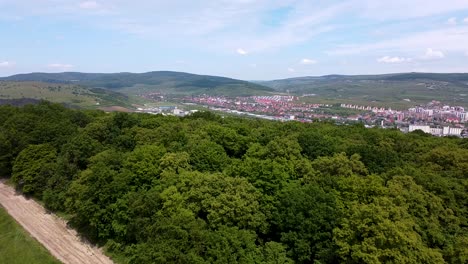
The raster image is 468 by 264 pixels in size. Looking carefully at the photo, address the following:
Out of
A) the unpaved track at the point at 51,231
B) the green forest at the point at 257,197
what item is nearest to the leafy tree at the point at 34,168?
the green forest at the point at 257,197

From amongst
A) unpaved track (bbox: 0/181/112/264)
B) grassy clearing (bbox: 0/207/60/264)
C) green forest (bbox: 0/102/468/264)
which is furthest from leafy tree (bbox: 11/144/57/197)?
grassy clearing (bbox: 0/207/60/264)

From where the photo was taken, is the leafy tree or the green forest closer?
the green forest

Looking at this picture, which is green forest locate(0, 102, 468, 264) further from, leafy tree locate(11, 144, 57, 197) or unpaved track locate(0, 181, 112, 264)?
unpaved track locate(0, 181, 112, 264)

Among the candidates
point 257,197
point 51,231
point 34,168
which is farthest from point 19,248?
point 257,197

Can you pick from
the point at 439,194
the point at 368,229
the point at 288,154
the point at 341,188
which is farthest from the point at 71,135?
the point at 439,194

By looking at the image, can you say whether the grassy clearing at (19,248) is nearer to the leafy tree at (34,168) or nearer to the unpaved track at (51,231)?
the unpaved track at (51,231)

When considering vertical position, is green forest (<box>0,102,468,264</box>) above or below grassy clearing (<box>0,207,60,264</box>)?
above

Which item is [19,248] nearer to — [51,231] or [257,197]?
[51,231]
